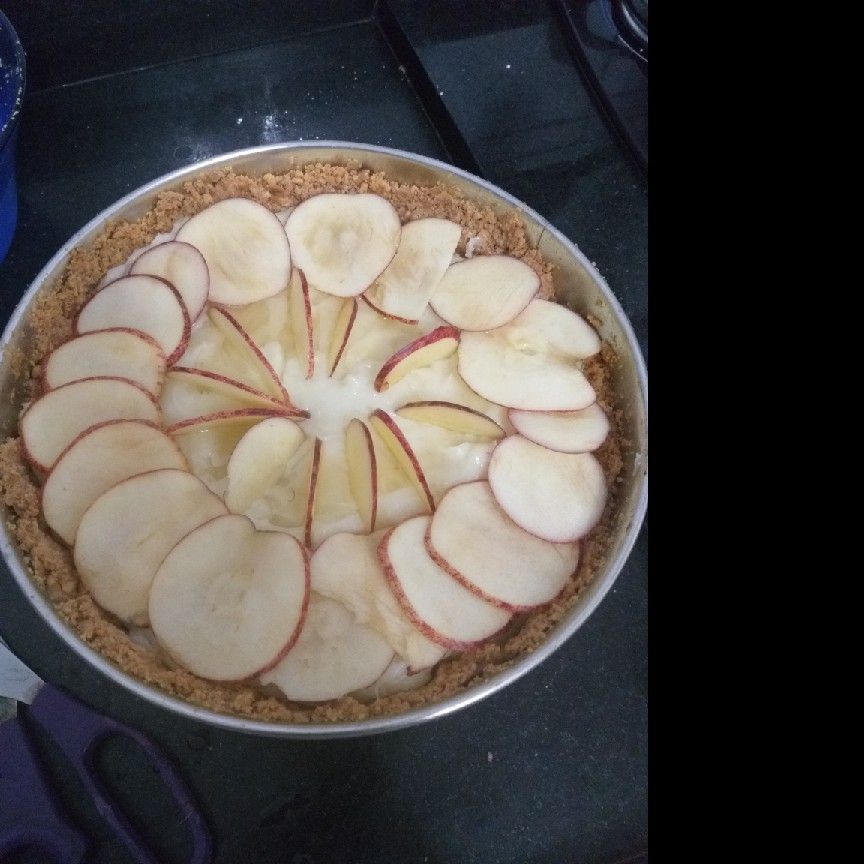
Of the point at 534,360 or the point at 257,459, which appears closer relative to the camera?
the point at 257,459

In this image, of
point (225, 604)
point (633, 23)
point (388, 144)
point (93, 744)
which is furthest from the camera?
point (388, 144)

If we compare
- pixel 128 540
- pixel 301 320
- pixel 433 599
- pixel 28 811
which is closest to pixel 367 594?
pixel 433 599

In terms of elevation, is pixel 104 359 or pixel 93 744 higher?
pixel 104 359

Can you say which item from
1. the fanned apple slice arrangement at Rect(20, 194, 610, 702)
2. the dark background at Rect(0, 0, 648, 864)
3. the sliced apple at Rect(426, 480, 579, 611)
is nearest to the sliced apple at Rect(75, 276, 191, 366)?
the fanned apple slice arrangement at Rect(20, 194, 610, 702)

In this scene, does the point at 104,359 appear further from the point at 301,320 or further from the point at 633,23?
the point at 633,23

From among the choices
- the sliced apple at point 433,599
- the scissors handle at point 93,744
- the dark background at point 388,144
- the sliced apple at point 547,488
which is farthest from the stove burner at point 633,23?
the scissors handle at point 93,744

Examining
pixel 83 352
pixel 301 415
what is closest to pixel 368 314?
pixel 301 415
